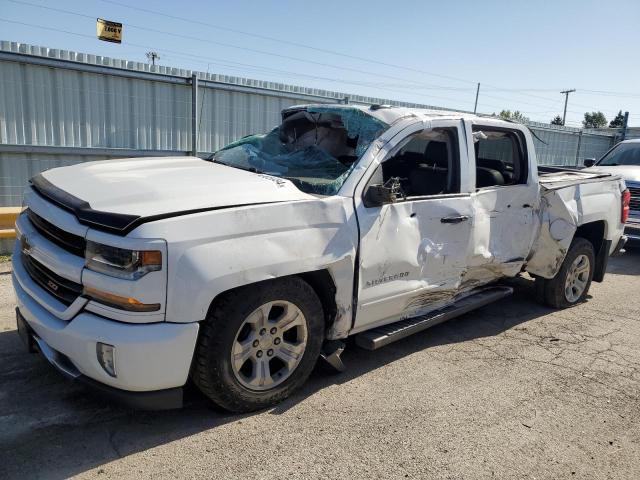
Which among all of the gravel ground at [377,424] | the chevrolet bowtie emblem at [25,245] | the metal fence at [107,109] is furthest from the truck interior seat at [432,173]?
the metal fence at [107,109]

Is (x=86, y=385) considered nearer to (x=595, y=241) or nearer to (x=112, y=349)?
(x=112, y=349)

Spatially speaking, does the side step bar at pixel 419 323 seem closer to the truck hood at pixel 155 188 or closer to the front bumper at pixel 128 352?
the truck hood at pixel 155 188

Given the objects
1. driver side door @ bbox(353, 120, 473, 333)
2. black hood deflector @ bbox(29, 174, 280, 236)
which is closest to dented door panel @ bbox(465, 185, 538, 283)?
driver side door @ bbox(353, 120, 473, 333)

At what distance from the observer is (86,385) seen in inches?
111

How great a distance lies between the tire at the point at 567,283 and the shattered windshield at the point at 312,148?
115 inches

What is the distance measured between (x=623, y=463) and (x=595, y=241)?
144 inches

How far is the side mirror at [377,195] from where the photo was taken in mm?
3542

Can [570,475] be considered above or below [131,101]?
below

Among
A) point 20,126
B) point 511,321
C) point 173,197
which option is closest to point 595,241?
point 511,321

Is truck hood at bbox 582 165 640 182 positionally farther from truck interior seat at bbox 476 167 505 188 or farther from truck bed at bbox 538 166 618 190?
truck interior seat at bbox 476 167 505 188

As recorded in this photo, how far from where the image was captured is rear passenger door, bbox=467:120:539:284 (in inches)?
178

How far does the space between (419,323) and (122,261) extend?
7.87ft

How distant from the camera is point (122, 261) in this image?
107 inches

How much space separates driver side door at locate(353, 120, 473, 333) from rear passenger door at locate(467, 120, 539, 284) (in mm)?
202
